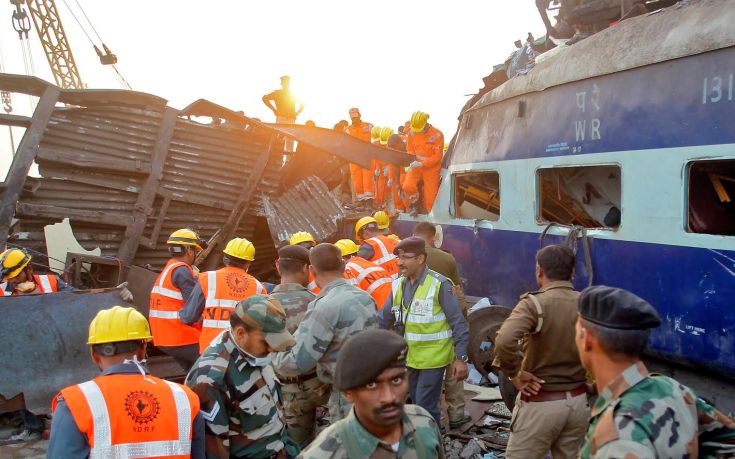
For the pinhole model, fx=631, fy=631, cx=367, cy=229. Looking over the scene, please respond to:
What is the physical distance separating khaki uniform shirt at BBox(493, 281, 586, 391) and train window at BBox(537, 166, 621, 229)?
222 cm

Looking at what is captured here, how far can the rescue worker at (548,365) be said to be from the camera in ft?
11.6

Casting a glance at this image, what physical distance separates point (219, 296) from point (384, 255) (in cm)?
210

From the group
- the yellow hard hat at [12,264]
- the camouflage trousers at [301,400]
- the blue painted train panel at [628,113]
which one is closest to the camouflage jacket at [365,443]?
the camouflage trousers at [301,400]

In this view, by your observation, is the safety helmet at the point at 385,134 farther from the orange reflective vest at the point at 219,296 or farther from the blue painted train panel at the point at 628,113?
the orange reflective vest at the point at 219,296

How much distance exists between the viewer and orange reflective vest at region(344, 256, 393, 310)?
5934 mm

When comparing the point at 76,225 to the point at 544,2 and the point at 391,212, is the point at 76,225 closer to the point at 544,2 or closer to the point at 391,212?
the point at 391,212

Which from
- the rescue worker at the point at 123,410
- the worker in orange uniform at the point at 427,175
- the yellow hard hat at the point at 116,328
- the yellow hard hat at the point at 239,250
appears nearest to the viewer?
the rescue worker at the point at 123,410

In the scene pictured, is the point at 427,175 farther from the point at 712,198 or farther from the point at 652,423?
the point at 652,423

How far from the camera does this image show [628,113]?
15.5 ft

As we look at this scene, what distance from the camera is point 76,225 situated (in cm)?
805

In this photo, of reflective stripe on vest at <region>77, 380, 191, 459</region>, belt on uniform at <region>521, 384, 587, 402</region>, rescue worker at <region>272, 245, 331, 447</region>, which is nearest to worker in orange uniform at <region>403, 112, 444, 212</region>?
rescue worker at <region>272, 245, 331, 447</region>

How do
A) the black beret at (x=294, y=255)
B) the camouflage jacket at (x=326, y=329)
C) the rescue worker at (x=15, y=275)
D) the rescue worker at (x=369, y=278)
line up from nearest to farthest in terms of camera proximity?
1. the camouflage jacket at (x=326, y=329)
2. the black beret at (x=294, y=255)
3. the rescue worker at (x=369, y=278)
4. the rescue worker at (x=15, y=275)

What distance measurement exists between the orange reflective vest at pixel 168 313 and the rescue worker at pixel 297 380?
1.41 meters

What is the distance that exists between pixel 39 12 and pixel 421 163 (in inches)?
1332
